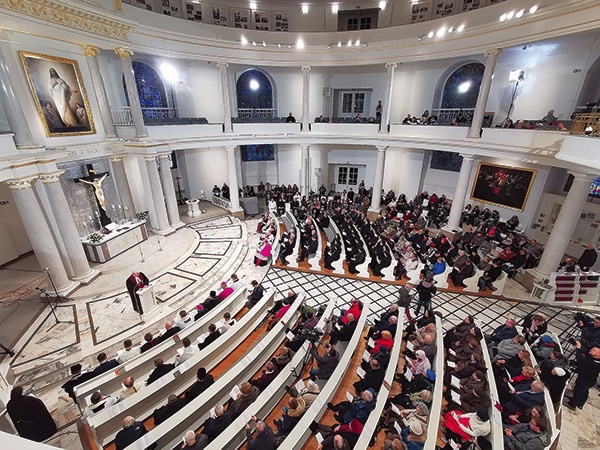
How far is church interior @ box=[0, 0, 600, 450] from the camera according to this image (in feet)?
17.7

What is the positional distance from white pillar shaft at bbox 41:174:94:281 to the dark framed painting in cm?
1720

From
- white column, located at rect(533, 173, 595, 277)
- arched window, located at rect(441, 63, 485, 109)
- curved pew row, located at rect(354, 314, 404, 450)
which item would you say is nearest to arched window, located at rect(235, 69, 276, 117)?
arched window, located at rect(441, 63, 485, 109)

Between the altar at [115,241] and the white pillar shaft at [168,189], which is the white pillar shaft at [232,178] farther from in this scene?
the altar at [115,241]

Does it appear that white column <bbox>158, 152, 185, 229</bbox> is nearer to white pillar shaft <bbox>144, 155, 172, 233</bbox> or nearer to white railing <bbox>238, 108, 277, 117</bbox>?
white pillar shaft <bbox>144, 155, 172, 233</bbox>

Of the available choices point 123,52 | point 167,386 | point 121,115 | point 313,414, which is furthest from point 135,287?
point 121,115

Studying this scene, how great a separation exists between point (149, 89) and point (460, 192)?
16599mm

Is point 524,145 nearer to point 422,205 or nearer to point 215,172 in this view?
point 422,205

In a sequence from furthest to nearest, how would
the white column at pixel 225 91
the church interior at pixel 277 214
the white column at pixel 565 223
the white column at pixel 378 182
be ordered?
the white column at pixel 378 182
the white column at pixel 225 91
the white column at pixel 565 223
the church interior at pixel 277 214

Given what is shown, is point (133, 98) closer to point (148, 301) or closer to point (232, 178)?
point (232, 178)

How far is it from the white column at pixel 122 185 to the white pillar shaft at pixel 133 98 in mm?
1454

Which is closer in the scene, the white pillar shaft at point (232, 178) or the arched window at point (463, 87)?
the arched window at point (463, 87)

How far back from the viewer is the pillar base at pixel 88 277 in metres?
9.35

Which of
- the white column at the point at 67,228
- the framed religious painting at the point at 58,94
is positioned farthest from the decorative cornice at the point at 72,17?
the white column at the point at 67,228

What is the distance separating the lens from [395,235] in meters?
12.0
